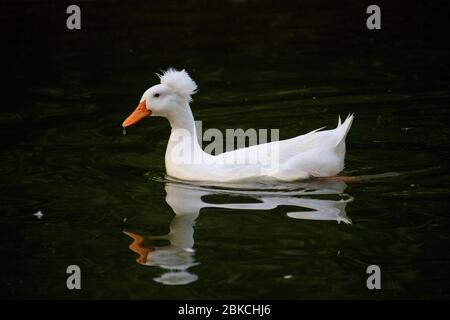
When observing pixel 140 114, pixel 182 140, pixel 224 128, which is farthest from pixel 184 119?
pixel 224 128

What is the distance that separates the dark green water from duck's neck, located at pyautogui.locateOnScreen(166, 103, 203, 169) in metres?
0.33

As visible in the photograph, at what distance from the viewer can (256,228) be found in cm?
850

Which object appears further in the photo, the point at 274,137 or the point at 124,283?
the point at 274,137

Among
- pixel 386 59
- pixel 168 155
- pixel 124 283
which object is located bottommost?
pixel 124 283

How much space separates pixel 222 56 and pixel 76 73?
268 centimetres

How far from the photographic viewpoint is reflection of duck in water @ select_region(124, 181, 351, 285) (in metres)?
7.84

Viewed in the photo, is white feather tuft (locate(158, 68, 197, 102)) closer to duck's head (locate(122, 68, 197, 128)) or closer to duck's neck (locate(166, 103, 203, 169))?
duck's head (locate(122, 68, 197, 128))

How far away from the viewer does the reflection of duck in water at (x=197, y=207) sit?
7836 mm

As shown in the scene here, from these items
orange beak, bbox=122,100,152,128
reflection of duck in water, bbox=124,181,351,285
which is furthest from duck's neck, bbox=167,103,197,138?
reflection of duck in water, bbox=124,181,351,285

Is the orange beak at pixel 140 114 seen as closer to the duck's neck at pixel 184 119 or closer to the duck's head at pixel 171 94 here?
the duck's head at pixel 171 94

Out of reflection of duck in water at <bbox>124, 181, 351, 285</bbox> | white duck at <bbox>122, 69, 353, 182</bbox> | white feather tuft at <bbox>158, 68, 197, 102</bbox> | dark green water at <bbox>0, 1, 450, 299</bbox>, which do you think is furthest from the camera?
white feather tuft at <bbox>158, 68, 197, 102</bbox>

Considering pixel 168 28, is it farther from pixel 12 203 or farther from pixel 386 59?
pixel 12 203

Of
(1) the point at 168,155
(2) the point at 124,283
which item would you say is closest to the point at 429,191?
(1) the point at 168,155

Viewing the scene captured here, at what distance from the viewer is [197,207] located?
9.21 m
